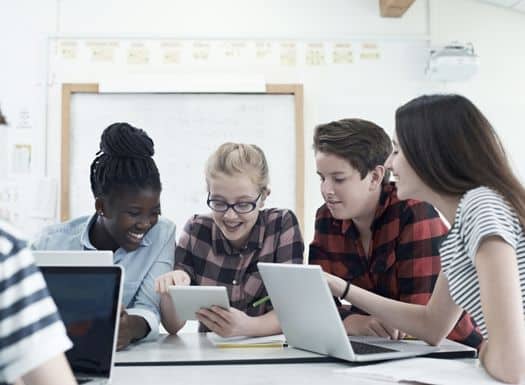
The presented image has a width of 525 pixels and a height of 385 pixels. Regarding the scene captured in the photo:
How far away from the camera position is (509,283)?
3.79ft

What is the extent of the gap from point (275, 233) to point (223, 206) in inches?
7.4

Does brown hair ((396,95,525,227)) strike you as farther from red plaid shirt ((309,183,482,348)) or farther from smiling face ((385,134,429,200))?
red plaid shirt ((309,183,482,348))

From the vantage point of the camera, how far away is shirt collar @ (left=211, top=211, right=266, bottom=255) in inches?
79.5

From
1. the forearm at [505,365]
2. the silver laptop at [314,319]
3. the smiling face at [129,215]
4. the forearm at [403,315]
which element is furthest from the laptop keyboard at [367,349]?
the smiling face at [129,215]

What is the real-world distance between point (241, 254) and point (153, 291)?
302mm

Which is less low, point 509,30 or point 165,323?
point 509,30

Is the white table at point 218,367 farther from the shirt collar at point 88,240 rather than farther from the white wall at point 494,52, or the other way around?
the white wall at point 494,52

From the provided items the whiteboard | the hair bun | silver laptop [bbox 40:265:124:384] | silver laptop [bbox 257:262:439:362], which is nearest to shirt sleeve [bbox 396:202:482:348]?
silver laptop [bbox 257:262:439:362]

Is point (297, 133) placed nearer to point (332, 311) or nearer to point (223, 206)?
point (223, 206)

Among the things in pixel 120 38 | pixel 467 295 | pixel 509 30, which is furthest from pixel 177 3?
pixel 467 295

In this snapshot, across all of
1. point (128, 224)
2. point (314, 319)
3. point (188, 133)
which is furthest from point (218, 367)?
point (188, 133)

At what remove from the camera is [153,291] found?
191 centimetres

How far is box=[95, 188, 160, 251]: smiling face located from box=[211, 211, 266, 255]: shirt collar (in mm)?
221

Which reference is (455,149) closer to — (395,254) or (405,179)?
(405,179)
